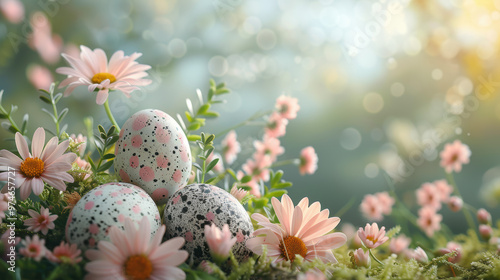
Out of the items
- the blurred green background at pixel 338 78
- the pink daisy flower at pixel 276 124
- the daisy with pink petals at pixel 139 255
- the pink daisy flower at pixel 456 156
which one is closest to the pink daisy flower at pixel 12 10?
the blurred green background at pixel 338 78

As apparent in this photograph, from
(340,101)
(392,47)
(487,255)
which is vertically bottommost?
(487,255)

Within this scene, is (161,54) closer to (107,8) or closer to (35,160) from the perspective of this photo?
(107,8)

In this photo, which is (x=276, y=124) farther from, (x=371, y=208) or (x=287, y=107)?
(x=371, y=208)

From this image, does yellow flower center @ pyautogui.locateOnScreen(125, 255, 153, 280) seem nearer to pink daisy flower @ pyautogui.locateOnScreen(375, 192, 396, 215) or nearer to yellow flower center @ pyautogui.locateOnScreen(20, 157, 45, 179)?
yellow flower center @ pyautogui.locateOnScreen(20, 157, 45, 179)

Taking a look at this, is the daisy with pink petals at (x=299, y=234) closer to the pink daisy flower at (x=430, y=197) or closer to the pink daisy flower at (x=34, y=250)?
the pink daisy flower at (x=34, y=250)

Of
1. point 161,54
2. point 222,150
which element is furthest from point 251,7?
point 222,150

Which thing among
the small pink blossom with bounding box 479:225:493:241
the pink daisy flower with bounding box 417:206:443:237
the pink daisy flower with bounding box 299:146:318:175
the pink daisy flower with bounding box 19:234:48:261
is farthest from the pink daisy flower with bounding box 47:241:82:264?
the pink daisy flower with bounding box 417:206:443:237
